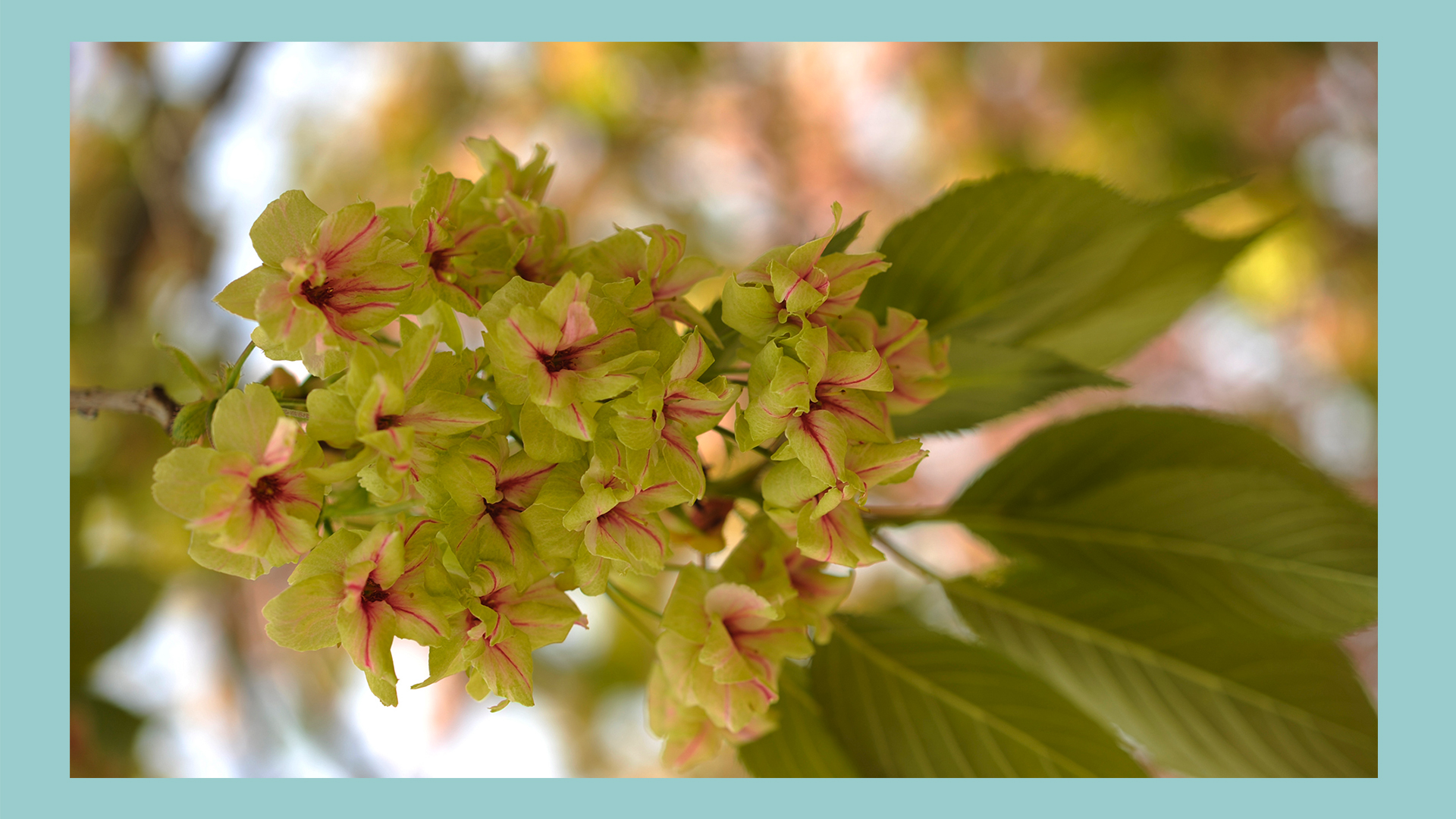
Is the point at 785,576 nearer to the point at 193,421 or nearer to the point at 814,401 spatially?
the point at 814,401

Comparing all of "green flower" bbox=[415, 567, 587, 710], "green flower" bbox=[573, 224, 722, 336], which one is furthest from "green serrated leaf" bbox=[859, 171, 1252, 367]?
"green flower" bbox=[415, 567, 587, 710]

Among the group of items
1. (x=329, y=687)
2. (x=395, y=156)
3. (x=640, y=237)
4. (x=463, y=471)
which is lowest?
(x=329, y=687)

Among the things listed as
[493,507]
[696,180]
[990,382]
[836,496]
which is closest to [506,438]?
[493,507]

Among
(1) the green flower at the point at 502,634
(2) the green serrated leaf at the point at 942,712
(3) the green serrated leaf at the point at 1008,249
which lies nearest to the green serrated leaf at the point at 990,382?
(3) the green serrated leaf at the point at 1008,249

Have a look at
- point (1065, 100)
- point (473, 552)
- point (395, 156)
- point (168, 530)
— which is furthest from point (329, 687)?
point (1065, 100)

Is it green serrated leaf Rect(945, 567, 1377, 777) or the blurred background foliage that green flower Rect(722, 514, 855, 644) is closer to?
green serrated leaf Rect(945, 567, 1377, 777)

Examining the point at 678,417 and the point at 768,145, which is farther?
the point at 768,145

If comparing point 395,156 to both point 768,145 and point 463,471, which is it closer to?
point 768,145
